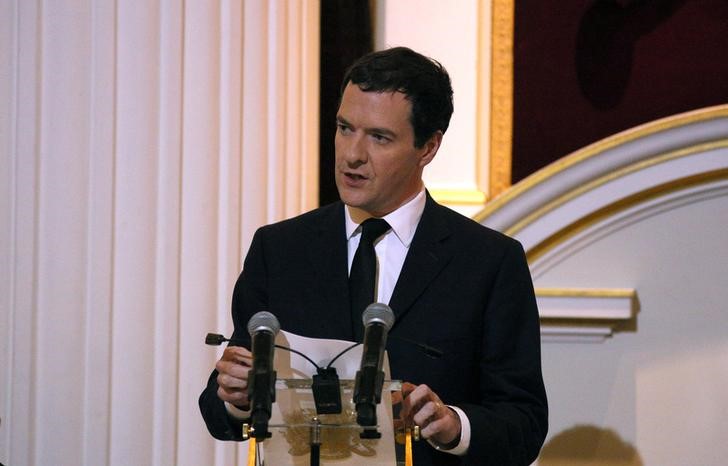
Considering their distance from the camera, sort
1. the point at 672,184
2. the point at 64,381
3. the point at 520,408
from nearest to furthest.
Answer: the point at 520,408, the point at 64,381, the point at 672,184

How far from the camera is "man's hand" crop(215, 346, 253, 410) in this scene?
76.0 inches

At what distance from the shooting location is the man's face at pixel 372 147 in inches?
88.7

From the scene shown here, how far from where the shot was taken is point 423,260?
7.55 ft

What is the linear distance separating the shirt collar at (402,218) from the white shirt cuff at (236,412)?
1.38 feet

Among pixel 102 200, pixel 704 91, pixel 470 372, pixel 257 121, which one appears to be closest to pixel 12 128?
pixel 102 200

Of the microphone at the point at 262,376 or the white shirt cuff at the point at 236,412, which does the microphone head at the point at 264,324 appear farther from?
the white shirt cuff at the point at 236,412

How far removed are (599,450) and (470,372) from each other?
5.21ft

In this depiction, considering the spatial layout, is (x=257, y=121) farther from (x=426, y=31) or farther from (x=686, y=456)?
(x=686, y=456)

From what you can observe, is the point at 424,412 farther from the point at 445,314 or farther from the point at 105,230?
the point at 105,230

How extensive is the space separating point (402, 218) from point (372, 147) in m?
0.16

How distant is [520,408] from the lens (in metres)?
2.25

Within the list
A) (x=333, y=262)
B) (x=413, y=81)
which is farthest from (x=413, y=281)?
(x=413, y=81)

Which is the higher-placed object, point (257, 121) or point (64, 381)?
point (257, 121)

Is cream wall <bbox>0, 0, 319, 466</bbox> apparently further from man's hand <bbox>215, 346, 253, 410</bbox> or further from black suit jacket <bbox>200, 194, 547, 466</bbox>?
man's hand <bbox>215, 346, 253, 410</bbox>
